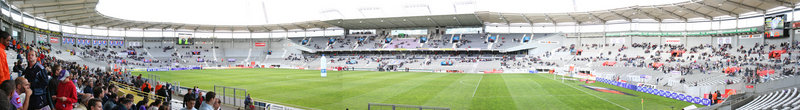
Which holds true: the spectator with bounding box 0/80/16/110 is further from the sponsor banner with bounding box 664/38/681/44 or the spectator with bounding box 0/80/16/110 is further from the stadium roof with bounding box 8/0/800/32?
the sponsor banner with bounding box 664/38/681/44

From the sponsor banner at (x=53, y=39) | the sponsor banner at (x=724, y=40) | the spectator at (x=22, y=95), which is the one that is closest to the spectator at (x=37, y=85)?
the spectator at (x=22, y=95)

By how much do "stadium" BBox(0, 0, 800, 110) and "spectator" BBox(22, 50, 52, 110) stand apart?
7100mm

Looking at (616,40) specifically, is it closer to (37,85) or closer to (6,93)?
(37,85)

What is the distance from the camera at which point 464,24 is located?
196 ft

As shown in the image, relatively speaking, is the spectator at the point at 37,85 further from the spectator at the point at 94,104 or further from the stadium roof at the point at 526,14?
the stadium roof at the point at 526,14

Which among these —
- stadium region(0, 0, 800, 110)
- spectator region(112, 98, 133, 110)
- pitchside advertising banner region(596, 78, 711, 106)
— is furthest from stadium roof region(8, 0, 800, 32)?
spectator region(112, 98, 133, 110)

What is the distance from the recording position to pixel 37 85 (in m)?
5.05

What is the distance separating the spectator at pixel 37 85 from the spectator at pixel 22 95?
0.32 meters

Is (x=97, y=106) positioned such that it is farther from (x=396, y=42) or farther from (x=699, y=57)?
(x=396, y=42)

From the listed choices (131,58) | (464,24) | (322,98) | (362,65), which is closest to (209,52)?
(131,58)

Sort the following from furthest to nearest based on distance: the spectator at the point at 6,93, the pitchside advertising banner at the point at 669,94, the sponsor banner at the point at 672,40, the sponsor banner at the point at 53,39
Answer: the sponsor banner at the point at 53,39
the sponsor banner at the point at 672,40
the pitchside advertising banner at the point at 669,94
the spectator at the point at 6,93

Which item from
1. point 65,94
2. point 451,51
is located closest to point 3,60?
point 65,94

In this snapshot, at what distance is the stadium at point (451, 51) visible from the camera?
18.6 metres

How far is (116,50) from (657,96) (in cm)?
7302
